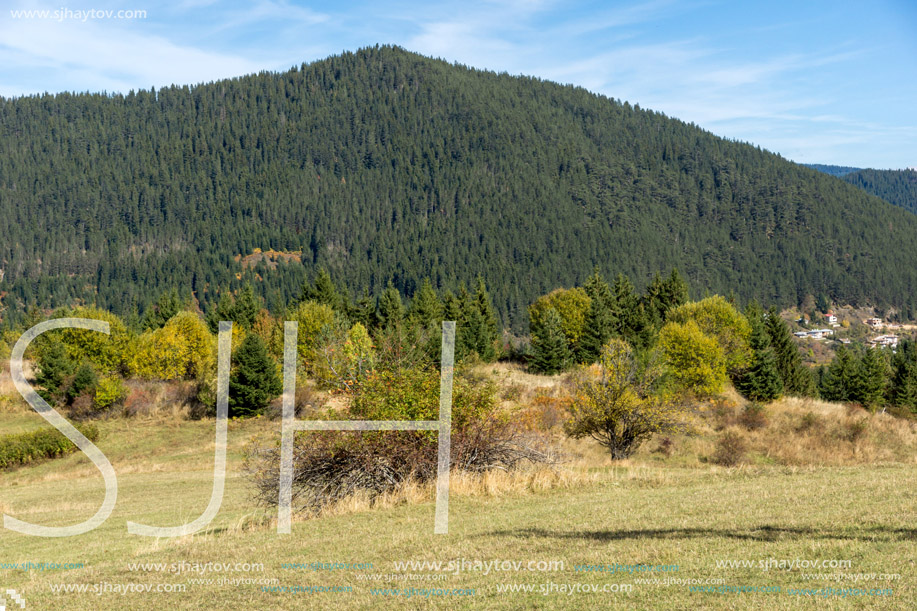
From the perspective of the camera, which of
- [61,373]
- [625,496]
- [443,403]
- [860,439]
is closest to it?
[625,496]

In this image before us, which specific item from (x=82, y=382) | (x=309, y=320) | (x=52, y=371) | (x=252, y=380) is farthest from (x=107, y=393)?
(x=309, y=320)

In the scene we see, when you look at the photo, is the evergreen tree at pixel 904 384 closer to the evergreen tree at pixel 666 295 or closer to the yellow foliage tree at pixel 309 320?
the evergreen tree at pixel 666 295

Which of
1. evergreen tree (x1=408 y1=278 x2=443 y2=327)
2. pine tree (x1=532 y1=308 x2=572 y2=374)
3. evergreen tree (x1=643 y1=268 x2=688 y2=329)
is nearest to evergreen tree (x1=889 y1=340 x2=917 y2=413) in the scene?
evergreen tree (x1=643 y1=268 x2=688 y2=329)

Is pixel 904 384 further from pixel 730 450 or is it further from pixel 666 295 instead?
pixel 730 450

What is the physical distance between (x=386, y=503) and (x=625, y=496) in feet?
18.1

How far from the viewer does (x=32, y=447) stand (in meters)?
46.8

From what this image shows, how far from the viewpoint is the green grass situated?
8.75 meters

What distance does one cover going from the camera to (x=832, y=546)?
9.64 m

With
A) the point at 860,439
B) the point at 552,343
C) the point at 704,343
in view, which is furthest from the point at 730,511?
the point at 552,343

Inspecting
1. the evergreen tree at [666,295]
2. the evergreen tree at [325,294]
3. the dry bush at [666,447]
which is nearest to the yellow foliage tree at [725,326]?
the evergreen tree at [666,295]

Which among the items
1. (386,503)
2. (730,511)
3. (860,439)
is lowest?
(860,439)

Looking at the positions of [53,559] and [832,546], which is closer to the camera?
[832,546]

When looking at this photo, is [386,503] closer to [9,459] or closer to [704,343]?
[9,459]

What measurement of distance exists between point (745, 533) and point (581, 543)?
252 cm
